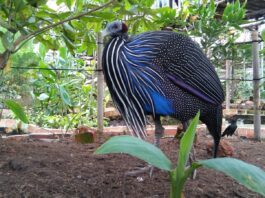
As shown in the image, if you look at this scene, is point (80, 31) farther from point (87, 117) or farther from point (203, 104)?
point (87, 117)

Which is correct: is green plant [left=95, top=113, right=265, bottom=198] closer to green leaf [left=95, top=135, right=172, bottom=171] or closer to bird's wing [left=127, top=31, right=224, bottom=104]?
green leaf [left=95, top=135, right=172, bottom=171]

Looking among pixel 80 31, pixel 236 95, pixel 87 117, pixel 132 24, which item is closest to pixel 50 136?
pixel 80 31

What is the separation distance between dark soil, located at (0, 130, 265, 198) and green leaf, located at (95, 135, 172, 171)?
3.02ft

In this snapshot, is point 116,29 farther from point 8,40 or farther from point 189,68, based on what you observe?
point 8,40

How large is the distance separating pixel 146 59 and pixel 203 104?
425mm

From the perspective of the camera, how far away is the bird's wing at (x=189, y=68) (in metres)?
2.21

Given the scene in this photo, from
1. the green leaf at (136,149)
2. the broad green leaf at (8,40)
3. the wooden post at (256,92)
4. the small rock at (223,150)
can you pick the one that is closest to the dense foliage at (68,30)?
the broad green leaf at (8,40)

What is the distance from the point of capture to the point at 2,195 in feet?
5.74

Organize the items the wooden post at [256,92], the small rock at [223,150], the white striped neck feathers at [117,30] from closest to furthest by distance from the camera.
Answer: the white striped neck feathers at [117,30], the small rock at [223,150], the wooden post at [256,92]

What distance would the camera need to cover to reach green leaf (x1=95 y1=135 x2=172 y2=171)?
3.09 ft

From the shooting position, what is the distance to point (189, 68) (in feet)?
7.44

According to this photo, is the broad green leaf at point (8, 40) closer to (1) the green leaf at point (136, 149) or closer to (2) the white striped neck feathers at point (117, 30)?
(2) the white striped neck feathers at point (117, 30)

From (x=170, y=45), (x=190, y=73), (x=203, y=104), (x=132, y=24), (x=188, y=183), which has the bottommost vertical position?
(x=188, y=183)

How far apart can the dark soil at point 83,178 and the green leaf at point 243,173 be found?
99 cm
